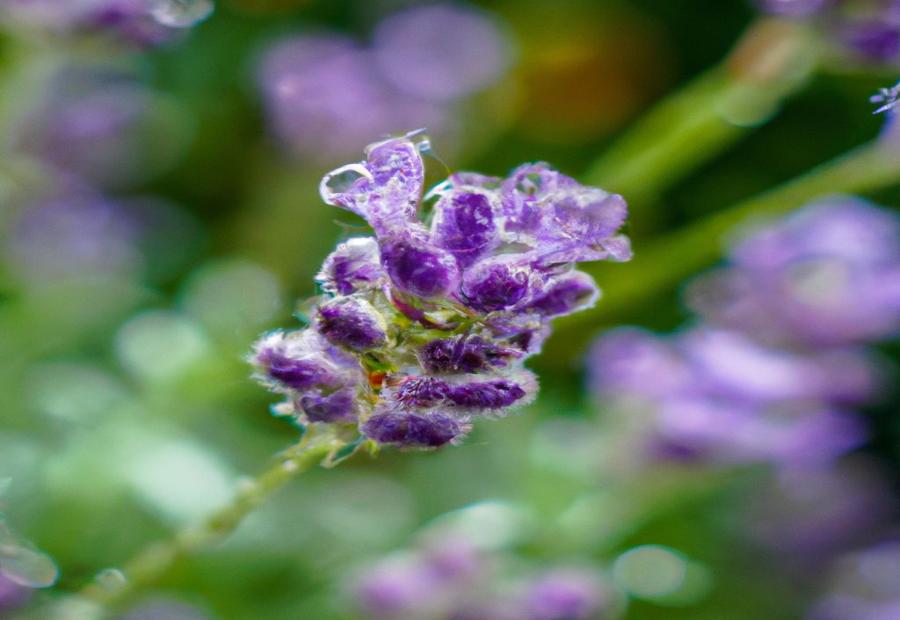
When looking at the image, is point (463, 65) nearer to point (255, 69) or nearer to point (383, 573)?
point (255, 69)

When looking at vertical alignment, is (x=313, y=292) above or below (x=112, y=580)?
above

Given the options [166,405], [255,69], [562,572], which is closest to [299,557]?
[166,405]

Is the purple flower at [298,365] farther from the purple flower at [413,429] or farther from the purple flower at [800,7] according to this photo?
the purple flower at [800,7]

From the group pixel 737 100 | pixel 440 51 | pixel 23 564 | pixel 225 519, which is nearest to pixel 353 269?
pixel 225 519

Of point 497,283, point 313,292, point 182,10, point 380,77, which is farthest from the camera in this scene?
point 380,77

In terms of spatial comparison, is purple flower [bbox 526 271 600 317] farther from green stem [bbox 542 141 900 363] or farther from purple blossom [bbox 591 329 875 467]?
purple blossom [bbox 591 329 875 467]

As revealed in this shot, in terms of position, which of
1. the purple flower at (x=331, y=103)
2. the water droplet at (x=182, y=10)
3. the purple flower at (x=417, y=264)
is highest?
the purple flower at (x=331, y=103)

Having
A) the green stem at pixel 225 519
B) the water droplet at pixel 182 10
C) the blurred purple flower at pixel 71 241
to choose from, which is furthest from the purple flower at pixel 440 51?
the green stem at pixel 225 519

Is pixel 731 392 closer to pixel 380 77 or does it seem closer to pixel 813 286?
pixel 813 286

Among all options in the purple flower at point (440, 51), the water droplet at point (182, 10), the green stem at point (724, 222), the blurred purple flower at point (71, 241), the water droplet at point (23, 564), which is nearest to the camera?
the water droplet at point (23, 564)
